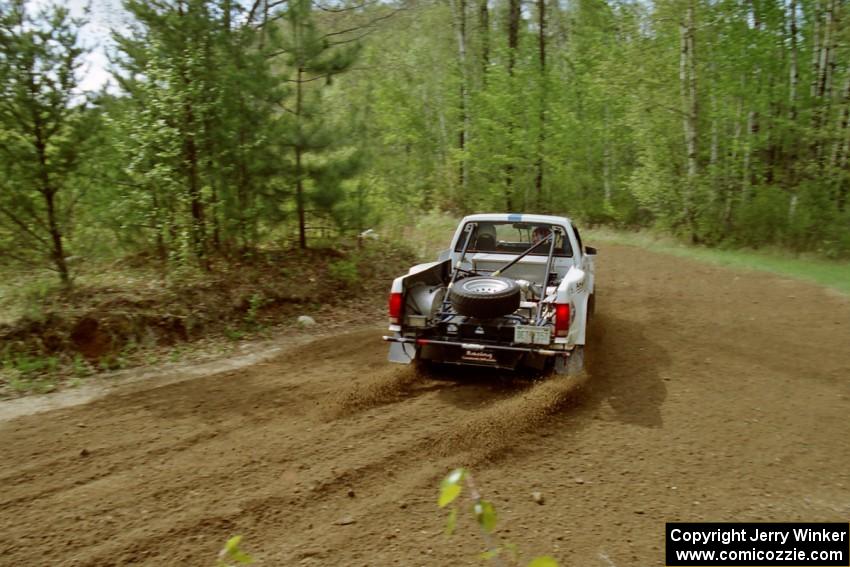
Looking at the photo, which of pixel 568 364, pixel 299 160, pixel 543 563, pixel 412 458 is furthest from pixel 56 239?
pixel 543 563

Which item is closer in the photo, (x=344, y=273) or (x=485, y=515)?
(x=485, y=515)

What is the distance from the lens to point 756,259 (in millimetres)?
15438

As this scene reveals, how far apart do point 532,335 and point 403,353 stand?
1500 millimetres

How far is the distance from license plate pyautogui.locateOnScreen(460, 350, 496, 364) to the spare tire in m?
0.37

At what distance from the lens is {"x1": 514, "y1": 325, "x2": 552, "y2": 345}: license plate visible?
5.68 m

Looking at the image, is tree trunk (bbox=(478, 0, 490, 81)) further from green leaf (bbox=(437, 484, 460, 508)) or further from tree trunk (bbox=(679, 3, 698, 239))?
green leaf (bbox=(437, 484, 460, 508))

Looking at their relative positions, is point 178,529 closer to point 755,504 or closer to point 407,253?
point 755,504

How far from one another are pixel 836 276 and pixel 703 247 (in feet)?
17.1

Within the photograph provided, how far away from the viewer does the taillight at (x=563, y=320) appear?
574 cm

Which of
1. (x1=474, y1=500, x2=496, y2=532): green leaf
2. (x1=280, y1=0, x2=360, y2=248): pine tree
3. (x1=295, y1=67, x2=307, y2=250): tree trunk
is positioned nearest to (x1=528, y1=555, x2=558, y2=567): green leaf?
(x1=474, y1=500, x2=496, y2=532): green leaf

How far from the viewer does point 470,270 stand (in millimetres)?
7656

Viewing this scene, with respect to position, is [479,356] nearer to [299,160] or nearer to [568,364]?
[568,364]

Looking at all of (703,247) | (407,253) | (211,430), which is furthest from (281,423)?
(703,247)

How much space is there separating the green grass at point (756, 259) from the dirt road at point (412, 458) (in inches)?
253
